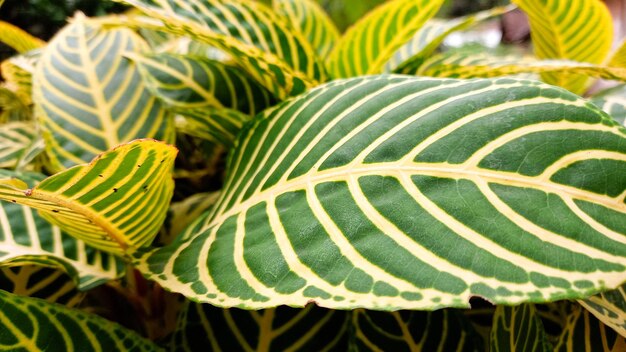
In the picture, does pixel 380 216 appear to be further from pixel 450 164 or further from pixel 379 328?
pixel 379 328

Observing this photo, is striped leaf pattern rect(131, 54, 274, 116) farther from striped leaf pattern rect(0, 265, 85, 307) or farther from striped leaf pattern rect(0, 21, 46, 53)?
striped leaf pattern rect(0, 21, 46, 53)

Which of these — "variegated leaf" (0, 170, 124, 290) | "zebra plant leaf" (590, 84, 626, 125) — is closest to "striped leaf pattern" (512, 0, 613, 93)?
"zebra plant leaf" (590, 84, 626, 125)

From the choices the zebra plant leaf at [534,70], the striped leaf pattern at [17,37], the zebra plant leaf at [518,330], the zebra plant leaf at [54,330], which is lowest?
the zebra plant leaf at [54,330]

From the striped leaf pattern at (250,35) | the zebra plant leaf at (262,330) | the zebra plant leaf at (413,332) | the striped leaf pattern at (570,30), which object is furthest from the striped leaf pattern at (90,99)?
the striped leaf pattern at (570,30)

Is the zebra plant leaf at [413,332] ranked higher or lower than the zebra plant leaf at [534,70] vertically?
lower

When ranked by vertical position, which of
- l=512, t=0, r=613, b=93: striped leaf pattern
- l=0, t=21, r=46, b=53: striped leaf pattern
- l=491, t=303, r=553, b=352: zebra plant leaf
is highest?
l=512, t=0, r=613, b=93: striped leaf pattern

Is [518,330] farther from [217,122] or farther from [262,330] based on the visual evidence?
[217,122]

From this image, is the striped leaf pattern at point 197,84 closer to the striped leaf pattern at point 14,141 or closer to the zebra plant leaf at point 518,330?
the striped leaf pattern at point 14,141
